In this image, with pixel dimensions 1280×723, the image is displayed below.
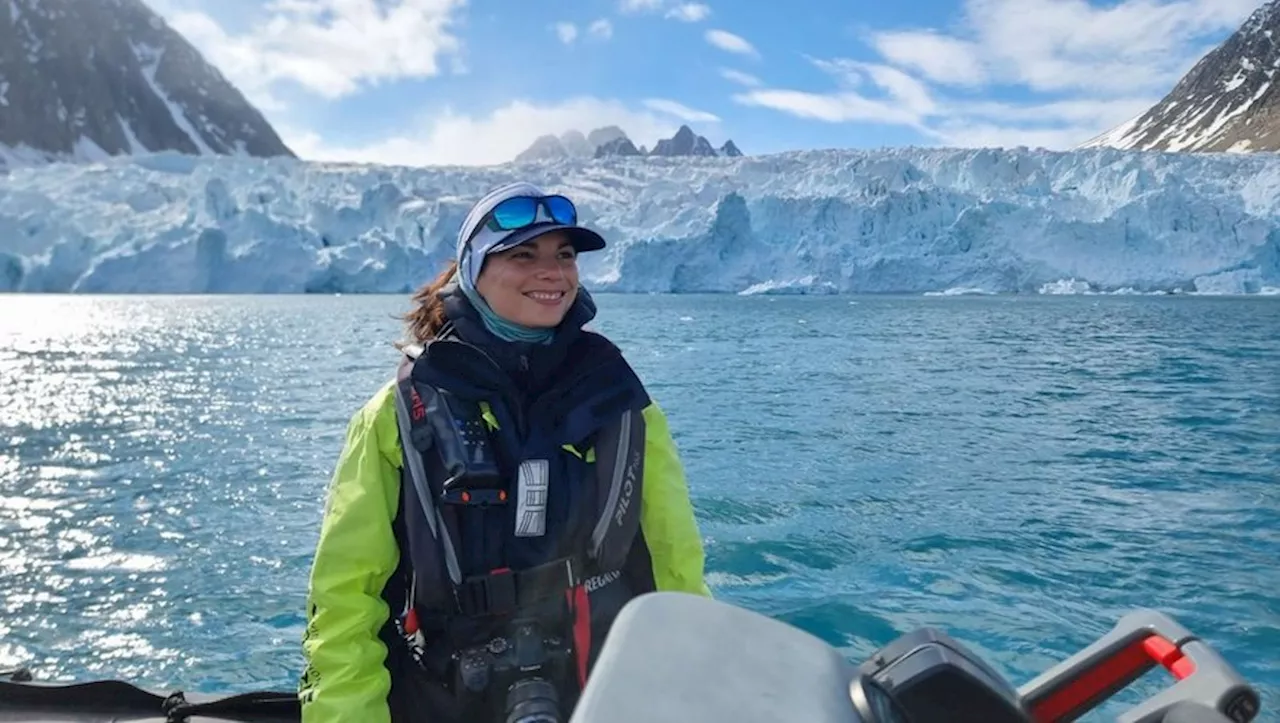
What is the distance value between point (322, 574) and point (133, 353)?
23082 mm

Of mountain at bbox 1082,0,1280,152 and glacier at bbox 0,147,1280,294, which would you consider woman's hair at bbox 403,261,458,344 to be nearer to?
glacier at bbox 0,147,1280,294

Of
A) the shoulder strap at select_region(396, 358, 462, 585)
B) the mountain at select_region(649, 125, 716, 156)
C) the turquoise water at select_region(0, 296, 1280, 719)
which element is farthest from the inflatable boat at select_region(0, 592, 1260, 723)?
the mountain at select_region(649, 125, 716, 156)

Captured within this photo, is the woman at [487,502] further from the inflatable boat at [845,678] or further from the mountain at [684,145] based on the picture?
the mountain at [684,145]

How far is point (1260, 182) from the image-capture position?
44.0 metres

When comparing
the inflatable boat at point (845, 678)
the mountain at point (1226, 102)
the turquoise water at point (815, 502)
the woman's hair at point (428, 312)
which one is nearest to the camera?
the inflatable boat at point (845, 678)

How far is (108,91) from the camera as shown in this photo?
115375 mm

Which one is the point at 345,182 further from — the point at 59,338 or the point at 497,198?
the point at 497,198

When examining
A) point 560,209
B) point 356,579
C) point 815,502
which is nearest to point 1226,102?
point 815,502

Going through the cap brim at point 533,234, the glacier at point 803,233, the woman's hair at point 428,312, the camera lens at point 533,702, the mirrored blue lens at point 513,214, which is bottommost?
the camera lens at point 533,702

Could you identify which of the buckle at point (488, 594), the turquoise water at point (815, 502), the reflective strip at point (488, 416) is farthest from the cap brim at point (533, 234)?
the turquoise water at point (815, 502)

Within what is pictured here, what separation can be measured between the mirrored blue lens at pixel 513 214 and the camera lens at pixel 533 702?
3.00ft

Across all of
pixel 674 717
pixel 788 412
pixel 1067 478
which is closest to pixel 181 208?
pixel 788 412

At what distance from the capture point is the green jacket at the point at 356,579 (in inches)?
68.1

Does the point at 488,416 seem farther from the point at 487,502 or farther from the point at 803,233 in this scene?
the point at 803,233
